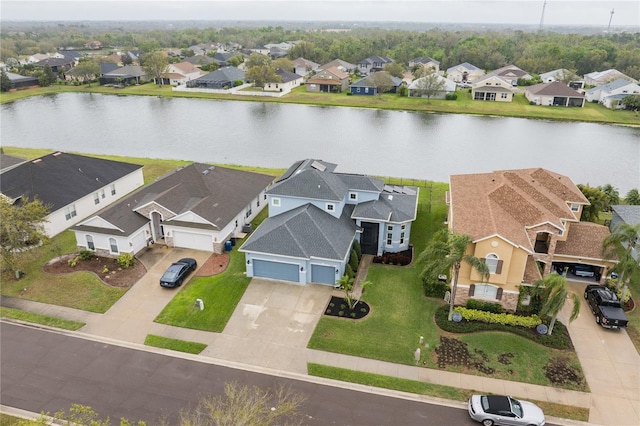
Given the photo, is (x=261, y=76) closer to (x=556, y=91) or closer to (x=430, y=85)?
(x=430, y=85)

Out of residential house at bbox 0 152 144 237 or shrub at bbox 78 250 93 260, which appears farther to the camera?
residential house at bbox 0 152 144 237

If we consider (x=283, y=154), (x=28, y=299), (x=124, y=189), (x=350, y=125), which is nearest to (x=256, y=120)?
(x=350, y=125)

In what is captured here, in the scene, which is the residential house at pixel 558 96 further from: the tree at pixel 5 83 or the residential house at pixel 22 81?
Answer: the residential house at pixel 22 81

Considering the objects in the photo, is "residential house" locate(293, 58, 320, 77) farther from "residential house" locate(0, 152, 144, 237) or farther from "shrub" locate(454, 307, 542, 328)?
"shrub" locate(454, 307, 542, 328)

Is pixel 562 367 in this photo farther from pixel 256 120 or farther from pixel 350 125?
pixel 256 120

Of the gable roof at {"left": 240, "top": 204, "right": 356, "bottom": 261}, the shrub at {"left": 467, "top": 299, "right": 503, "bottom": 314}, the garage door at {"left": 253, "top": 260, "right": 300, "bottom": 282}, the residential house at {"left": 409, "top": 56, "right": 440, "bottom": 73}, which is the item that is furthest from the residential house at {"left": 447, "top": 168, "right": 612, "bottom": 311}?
the residential house at {"left": 409, "top": 56, "right": 440, "bottom": 73}

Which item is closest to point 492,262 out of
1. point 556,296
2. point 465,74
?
point 556,296

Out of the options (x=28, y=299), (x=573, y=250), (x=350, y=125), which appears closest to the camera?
(x=28, y=299)
